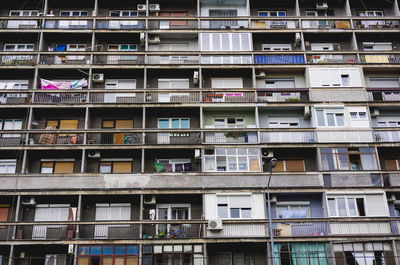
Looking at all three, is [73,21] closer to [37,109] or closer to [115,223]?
[37,109]

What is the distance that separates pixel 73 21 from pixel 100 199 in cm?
1429

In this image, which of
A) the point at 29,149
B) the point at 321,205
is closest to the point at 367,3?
the point at 321,205

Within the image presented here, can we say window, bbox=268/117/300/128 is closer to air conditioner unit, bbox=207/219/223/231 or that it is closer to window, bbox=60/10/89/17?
air conditioner unit, bbox=207/219/223/231

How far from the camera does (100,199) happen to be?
31.4 m

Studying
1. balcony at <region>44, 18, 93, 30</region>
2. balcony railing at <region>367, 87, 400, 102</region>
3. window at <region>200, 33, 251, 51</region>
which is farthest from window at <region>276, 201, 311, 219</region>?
balcony at <region>44, 18, 93, 30</region>

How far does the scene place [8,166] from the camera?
32562 millimetres

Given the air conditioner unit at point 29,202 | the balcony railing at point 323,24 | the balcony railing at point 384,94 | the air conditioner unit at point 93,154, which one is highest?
the balcony railing at point 323,24

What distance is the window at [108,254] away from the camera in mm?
28875

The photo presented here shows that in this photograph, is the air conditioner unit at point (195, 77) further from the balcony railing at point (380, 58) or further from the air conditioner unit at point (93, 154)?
the balcony railing at point (380, 58)

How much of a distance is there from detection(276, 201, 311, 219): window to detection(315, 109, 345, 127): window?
5.81 m

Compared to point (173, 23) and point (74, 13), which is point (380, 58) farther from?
point (74, 13)

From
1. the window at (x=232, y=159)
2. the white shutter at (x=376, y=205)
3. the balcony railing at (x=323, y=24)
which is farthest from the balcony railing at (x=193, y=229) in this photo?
the balcony railing at (x=323, y=24)

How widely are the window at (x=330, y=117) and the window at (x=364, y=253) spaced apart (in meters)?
8.38

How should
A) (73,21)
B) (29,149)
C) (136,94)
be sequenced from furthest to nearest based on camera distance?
(73,21), (136,94), (29,149)
